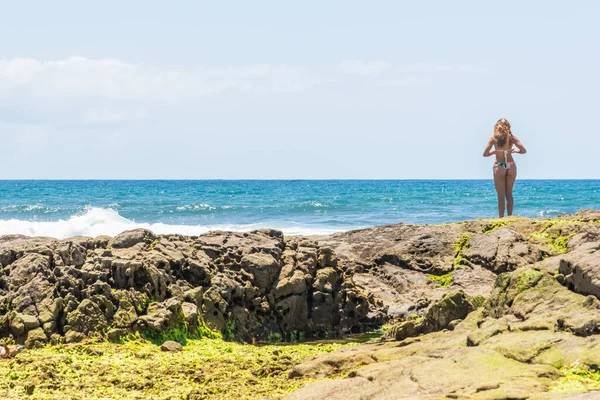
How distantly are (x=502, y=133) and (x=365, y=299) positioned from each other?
5.70m

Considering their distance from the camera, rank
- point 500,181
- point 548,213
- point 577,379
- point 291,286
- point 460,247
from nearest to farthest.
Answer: point 577,379 < point 291,286 < point 460,247 < point 500,181 < point 548,213

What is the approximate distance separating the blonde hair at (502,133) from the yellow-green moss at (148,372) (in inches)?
310

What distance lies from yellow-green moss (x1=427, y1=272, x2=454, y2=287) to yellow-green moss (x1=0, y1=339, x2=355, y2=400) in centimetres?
448

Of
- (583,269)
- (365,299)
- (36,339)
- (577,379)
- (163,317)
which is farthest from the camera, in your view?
(365,299)

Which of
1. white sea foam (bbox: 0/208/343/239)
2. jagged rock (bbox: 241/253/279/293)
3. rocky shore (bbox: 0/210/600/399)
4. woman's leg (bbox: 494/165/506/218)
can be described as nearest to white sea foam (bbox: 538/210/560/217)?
white sea foam (bbox: 0/208/343/239)

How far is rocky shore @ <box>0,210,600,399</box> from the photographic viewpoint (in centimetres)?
652

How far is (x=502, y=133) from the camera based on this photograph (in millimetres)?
15766

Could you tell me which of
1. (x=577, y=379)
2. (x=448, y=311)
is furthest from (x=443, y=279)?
(x=577, y=379)

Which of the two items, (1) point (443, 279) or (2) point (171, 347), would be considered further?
(1) point (443, 279)

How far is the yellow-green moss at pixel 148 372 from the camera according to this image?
7391 mm

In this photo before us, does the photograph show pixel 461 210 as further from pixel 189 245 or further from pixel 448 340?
pixel 448 340

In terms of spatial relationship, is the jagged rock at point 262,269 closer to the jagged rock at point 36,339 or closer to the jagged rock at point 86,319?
the jagged rock at point 86,319

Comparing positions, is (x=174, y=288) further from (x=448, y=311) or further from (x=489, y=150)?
(x=489, y=150)

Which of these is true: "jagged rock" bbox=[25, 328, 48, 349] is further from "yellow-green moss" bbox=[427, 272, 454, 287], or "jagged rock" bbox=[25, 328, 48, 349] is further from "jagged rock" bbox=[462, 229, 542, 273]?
"jagged rock" bbox=[462, 229, 542, 273]
